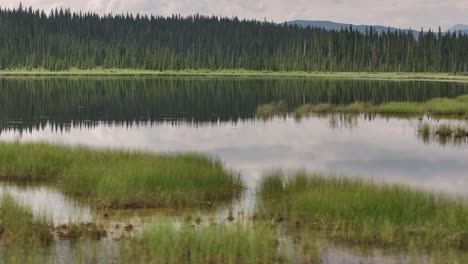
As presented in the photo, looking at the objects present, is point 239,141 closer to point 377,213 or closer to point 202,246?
point 377,213

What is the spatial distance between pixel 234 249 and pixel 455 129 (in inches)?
1399

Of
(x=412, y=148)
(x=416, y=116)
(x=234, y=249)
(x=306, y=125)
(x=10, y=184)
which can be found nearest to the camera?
(x=234, y=249)

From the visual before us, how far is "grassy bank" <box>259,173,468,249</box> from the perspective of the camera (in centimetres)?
1653

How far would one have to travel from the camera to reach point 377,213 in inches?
706

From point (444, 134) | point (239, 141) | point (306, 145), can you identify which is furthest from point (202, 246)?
point (444, 134)

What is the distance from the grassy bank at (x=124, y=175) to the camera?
20.7 m

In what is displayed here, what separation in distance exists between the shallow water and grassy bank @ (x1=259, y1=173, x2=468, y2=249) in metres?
1.12

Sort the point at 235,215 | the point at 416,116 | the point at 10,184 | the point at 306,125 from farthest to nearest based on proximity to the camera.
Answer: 1. the point at 416,116
2. the point at 306,125
3. the point at 10,184
4. the point at 235,215

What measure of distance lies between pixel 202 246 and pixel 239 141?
28452 mm

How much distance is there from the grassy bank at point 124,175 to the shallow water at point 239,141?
804 mm

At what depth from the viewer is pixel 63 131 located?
159ft

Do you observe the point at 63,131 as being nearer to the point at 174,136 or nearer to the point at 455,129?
the point at 174,136

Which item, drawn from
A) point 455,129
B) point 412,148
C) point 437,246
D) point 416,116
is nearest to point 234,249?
point 437,246

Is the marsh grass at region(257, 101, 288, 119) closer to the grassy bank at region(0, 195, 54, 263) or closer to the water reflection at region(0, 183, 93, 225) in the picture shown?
the water reflection at region(0, 183, 93, 225)
